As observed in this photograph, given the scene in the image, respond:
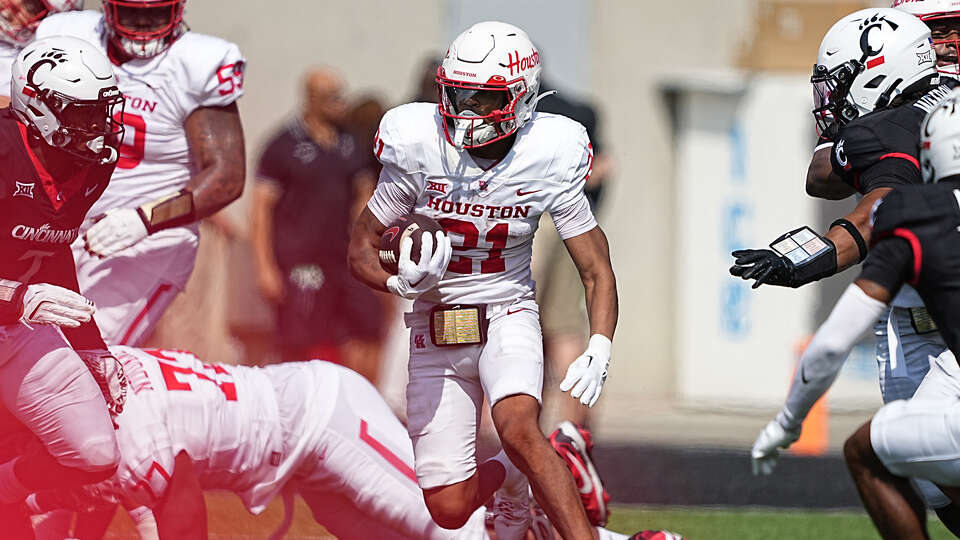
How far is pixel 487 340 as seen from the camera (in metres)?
4.74

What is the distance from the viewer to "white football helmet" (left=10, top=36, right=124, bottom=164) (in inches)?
184

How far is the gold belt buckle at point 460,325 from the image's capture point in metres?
4.77

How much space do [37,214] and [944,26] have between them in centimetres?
319

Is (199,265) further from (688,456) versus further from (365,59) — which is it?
(688,456)

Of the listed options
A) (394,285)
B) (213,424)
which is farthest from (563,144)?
(213,424)

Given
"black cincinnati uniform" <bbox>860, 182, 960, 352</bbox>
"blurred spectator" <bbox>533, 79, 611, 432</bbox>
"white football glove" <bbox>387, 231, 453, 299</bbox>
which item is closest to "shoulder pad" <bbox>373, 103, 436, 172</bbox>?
"white football glove" <bbox>387, 231, 453, 299</bbox>

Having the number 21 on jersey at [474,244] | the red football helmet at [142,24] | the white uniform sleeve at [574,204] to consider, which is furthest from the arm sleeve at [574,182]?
the red football helmet at [142,24]

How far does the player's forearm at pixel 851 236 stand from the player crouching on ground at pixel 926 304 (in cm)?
35

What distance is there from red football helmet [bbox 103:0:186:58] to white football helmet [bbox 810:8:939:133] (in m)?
2.56

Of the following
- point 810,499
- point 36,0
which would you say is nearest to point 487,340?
point 36,0

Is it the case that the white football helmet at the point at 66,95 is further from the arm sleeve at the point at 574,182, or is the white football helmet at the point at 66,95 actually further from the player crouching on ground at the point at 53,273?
the arm sleeve at the point at 574,182

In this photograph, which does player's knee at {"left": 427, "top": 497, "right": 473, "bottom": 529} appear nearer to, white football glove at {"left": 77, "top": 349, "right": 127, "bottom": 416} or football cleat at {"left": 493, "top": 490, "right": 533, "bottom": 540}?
football cleat at {"left": 493, "top": 490, "right": 533, "bottom": 540}

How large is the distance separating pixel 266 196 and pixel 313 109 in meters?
0.76

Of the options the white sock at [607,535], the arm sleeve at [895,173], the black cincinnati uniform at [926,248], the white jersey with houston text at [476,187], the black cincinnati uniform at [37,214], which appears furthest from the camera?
the white sock at [607,535]
